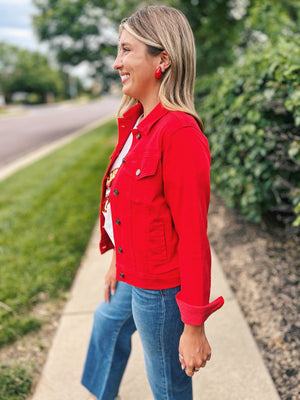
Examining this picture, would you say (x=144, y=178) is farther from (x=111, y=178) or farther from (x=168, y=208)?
(x=111, y=178)

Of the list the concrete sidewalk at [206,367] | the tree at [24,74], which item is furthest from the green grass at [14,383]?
the tree at [24,74]

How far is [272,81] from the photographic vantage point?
269 cm

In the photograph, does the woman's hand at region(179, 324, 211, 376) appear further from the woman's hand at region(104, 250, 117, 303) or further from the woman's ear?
the woman's ear

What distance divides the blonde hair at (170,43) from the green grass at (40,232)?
202 cm

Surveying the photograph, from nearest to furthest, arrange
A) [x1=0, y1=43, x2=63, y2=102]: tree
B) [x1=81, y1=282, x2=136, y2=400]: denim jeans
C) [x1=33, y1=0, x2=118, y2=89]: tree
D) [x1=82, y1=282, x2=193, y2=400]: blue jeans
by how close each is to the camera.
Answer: [x1=82, y1=282, x2=193, y2=400]: blue jeans, [x1=81, y1=282, x2=136, y2=400]: denim jeans, [x1=33, y1=0, x2=118, y2=89]: tree, [x1=0, y1=43, x2=63, y2=102]: tree

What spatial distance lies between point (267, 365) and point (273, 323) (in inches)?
14.0

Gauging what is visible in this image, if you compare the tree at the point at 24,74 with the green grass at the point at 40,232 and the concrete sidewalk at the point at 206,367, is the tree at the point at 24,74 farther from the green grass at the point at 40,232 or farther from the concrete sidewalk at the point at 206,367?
the concrete sidewalk at the point at 206,367

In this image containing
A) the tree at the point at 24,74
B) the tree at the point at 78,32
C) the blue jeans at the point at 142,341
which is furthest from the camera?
the tree at the point at 24,74

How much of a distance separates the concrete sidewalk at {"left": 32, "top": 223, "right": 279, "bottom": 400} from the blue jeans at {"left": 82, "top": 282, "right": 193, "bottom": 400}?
11.3 inches

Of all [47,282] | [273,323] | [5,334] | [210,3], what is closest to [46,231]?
[47,282]

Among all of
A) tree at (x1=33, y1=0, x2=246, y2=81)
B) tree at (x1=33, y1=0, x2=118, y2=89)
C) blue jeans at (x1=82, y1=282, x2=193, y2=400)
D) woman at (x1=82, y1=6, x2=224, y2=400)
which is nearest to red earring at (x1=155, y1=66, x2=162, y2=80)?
woman at (x1=82, y1=6, x2=224, y2=400)

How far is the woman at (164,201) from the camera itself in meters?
1.14

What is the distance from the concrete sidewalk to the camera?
1.98 meters

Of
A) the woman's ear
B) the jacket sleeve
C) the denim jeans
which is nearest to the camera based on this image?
the jacket sleeve
